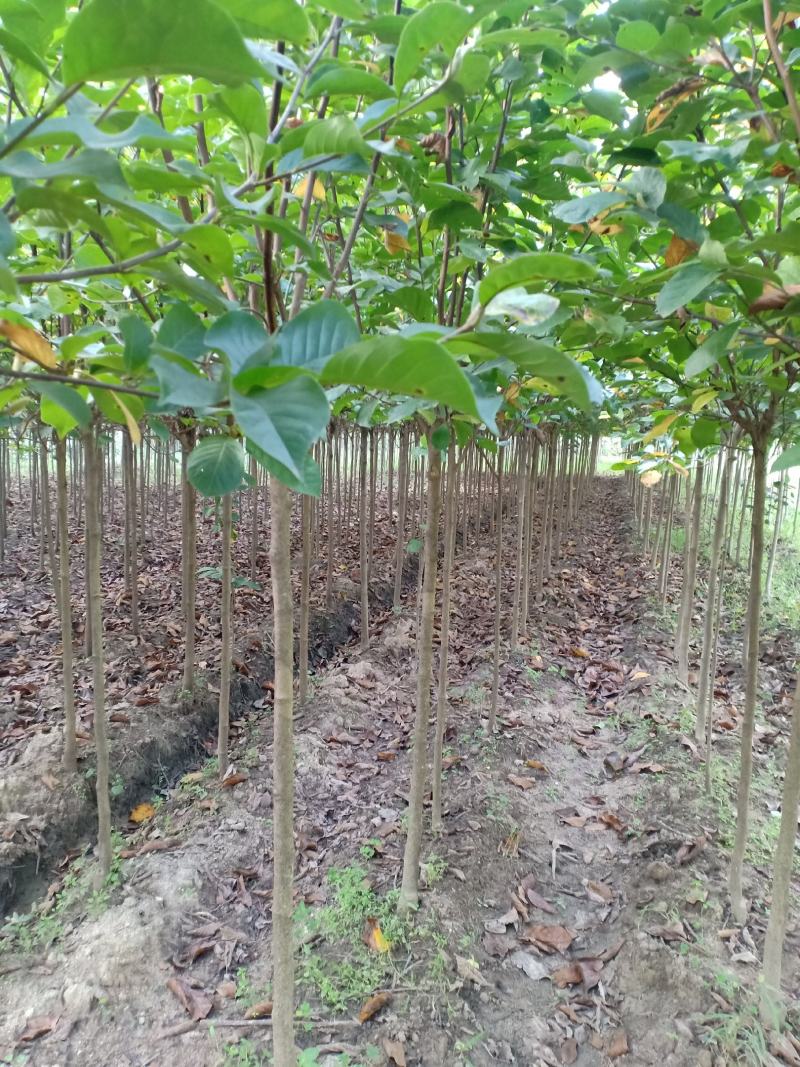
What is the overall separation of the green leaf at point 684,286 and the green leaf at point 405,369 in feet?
1.83

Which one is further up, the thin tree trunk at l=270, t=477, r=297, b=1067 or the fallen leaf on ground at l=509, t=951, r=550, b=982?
the thin tree trunk at l=270, t=477, r=297, b=1067

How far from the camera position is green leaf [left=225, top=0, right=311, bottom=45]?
69 cm

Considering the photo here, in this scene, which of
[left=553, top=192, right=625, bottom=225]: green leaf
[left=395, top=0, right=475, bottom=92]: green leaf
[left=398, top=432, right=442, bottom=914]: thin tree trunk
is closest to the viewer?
[left=395, top=0, right=475, bottom=92]: green leaf

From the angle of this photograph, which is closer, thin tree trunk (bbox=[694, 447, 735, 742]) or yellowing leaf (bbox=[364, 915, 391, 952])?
yellowing leaf (bbox=[364, 915, 391, 952])

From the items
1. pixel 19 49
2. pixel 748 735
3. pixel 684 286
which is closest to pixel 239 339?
pixel 19 49

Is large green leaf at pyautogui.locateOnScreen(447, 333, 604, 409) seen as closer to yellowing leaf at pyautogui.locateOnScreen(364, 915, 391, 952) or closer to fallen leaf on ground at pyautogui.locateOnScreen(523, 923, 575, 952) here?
yellowing leaf at pyautogui.locateOnScreen(364, 915, 391, 952)

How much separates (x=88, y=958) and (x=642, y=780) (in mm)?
2825

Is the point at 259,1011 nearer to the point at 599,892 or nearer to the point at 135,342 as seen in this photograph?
the point at 599,892

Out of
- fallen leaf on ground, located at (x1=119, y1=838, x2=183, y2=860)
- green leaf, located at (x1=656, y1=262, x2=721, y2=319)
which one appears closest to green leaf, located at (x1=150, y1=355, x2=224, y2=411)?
green leaf, located at (x1=656, y1=262, x2=721, y2=319)

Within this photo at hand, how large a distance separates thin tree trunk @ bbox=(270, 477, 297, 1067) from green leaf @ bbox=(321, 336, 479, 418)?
760 millimetres

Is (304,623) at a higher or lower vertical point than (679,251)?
lower

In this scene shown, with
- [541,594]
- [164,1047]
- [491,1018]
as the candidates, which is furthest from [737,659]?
[164,1047]

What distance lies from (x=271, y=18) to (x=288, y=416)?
514mm

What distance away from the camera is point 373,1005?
2.19m
